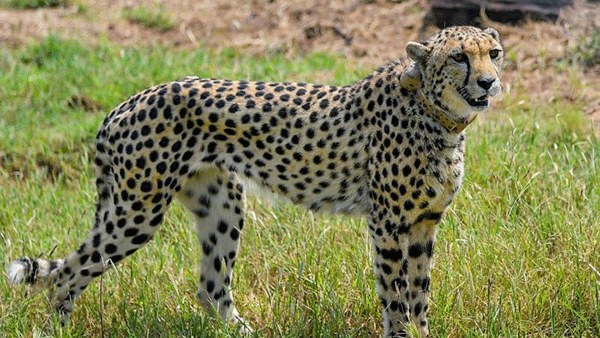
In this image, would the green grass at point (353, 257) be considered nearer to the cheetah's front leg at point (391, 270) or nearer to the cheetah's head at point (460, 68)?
the cheetah's front leg at point (391, 270)

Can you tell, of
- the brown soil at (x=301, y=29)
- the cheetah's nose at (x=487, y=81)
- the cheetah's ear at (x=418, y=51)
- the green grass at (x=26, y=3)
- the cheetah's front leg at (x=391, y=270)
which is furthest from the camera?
the green grass at (x=26, y=3)

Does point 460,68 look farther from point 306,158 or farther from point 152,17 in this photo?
point 152,17

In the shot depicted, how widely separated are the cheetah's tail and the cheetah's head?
6.29ft

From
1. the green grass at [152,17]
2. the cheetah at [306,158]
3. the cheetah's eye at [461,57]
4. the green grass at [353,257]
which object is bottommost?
the green grass at [152,17]

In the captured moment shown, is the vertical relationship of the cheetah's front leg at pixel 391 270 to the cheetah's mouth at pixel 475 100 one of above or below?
below

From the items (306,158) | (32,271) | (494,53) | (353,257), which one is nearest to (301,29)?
(353,257)

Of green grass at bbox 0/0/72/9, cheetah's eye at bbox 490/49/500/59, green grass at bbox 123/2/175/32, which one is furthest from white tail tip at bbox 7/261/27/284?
green grass at bbox 0/0/72/9

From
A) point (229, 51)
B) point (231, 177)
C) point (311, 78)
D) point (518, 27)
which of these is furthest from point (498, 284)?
point (229, 51)

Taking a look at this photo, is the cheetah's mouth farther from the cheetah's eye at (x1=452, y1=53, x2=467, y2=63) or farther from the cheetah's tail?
the cheetah's tail

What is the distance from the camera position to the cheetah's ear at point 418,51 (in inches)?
179

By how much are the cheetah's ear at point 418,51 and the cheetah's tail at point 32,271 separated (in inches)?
74.5

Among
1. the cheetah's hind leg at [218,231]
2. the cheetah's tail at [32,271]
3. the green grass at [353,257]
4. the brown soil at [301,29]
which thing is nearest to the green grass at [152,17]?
the brown soil at [301,29]

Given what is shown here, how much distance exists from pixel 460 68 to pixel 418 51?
214mm

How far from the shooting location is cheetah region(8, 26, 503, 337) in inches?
182
